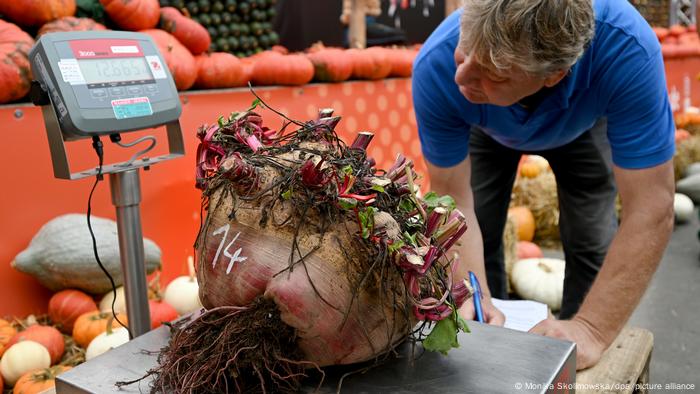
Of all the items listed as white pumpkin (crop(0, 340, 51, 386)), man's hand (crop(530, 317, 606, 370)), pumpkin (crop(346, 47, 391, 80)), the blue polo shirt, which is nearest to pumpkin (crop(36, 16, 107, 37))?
white pumpkin (crop(0, 340, 51, 386))

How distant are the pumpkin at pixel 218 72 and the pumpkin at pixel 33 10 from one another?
766 millimetres

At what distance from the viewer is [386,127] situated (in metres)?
4.51

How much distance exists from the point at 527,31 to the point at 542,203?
342 centimetres

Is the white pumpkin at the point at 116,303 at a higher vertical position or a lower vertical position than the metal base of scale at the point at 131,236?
lower

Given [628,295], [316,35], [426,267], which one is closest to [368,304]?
[426,267]

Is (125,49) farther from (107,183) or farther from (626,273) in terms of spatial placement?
(626,273)

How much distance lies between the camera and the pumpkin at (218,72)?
3537mm

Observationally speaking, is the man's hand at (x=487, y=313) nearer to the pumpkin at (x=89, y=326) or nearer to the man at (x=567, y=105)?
the man at (x=567, y=105)

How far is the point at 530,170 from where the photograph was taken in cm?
482

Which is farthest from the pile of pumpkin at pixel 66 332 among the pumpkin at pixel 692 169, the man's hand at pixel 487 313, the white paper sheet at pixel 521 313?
the pumpkin at pixel 692 169

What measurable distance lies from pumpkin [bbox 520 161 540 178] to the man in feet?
8.26

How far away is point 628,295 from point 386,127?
Result: 116 inches

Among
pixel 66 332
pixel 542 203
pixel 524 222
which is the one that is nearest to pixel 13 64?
pixel 66 332

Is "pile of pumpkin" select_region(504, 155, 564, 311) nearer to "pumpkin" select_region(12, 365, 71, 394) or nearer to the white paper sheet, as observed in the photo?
the white paper sheet
